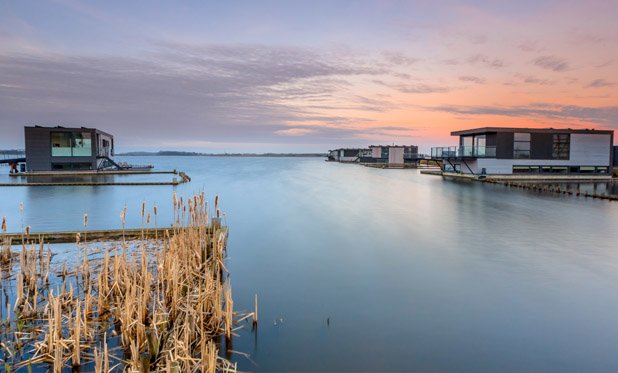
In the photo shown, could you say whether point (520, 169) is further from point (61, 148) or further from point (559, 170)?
point (61, 148)

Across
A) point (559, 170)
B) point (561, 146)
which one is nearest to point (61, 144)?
point (561, 146)

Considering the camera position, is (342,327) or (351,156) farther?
(351,156)

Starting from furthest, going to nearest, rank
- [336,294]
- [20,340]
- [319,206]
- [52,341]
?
[319,206]
[336,294]
[20,340]
[52,341]

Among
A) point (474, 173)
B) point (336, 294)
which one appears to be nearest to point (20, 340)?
point (336, 294)

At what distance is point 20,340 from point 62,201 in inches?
828

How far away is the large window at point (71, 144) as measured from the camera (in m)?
44.3

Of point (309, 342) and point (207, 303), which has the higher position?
point (207, 303)

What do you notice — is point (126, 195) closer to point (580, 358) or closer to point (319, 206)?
point (319, 206)

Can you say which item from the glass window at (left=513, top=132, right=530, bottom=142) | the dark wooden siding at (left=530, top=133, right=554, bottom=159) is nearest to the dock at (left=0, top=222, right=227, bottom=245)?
the glass window at (left=513, top=132, right=530, bottom=142)

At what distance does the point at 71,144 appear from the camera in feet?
147

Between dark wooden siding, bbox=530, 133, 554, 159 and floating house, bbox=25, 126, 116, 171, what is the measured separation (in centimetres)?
4554

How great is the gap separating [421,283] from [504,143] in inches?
1336

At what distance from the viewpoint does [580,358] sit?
7.23 m

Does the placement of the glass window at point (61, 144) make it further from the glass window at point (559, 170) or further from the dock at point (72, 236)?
the glass window at point (559, 170)
